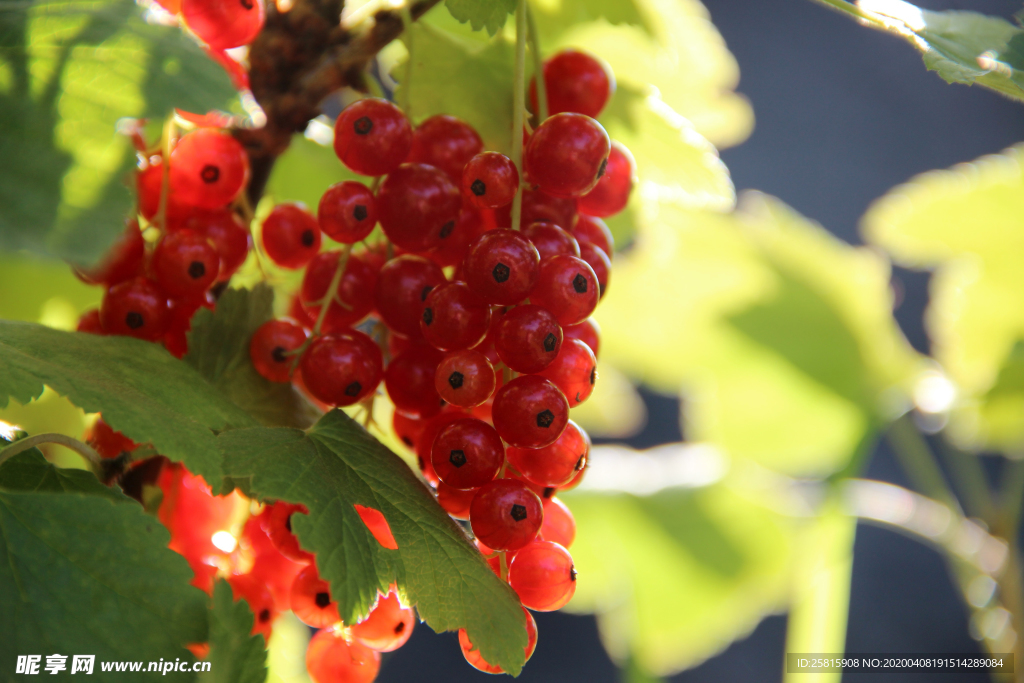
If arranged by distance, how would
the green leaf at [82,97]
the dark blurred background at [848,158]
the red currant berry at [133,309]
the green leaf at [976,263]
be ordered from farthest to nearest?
the dark blurred background at [848,158]
the green leaf at [976,263]
the red currant berry at [133,309]
the green leaf at [82,97]

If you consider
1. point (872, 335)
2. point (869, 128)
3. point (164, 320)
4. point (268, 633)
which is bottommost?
point (869, 128)

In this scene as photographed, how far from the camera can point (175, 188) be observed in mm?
335

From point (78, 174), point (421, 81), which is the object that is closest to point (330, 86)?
point (421, 81)

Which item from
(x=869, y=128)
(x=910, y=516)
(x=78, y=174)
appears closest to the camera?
(x=78, y=174)

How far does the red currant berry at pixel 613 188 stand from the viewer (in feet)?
1.11

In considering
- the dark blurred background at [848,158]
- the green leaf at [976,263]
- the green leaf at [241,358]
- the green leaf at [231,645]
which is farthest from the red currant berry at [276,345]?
the dark blurred background at [848,158]

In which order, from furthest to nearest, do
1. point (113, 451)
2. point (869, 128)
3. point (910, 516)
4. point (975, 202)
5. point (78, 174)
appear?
point (869, 128) < point (910, 516) < point (975, 202) < point (113, 451) < point (78, 174)

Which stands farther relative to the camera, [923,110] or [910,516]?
[923,110]

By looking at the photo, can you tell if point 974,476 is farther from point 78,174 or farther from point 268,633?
point 78,174

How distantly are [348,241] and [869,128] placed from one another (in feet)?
6.50

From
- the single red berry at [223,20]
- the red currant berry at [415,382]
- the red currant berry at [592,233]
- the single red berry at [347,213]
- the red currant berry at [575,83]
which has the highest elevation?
the single red berry at [223,20]

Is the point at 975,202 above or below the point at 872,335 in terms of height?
above

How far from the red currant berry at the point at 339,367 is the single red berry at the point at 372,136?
0.07 meters

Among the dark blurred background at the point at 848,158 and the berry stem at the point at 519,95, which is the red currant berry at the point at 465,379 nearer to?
the berry stem at the point at 519,95
